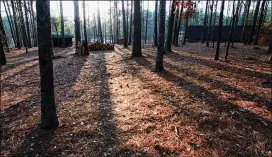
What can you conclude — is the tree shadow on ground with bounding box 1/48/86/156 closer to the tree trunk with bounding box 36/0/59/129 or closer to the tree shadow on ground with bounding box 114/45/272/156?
the tree trunk with bounding box 36/0/59/129

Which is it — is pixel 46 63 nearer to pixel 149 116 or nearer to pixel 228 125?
pixel 149 116

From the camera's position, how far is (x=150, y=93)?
24.5 ft

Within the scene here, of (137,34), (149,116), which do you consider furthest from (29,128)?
(137,34)

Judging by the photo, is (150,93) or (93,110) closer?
(93,110)

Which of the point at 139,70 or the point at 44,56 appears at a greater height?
the point at 44,56

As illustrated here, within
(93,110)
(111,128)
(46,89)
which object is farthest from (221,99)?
(46,89)

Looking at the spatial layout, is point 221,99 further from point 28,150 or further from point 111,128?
point 28,150

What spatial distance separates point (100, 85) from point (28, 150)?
4.46m

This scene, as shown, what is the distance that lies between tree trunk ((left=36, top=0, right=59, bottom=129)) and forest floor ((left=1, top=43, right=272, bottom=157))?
0.34 meters

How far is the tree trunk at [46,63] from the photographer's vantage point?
4637mm

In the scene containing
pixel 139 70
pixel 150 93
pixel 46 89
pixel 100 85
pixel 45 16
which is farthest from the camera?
pixel 139 70

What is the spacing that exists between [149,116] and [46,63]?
9.54 ft

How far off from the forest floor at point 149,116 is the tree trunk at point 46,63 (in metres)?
0.34

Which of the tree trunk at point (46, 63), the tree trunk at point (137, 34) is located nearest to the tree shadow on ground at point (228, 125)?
the tree trunk at point (46, 63)
